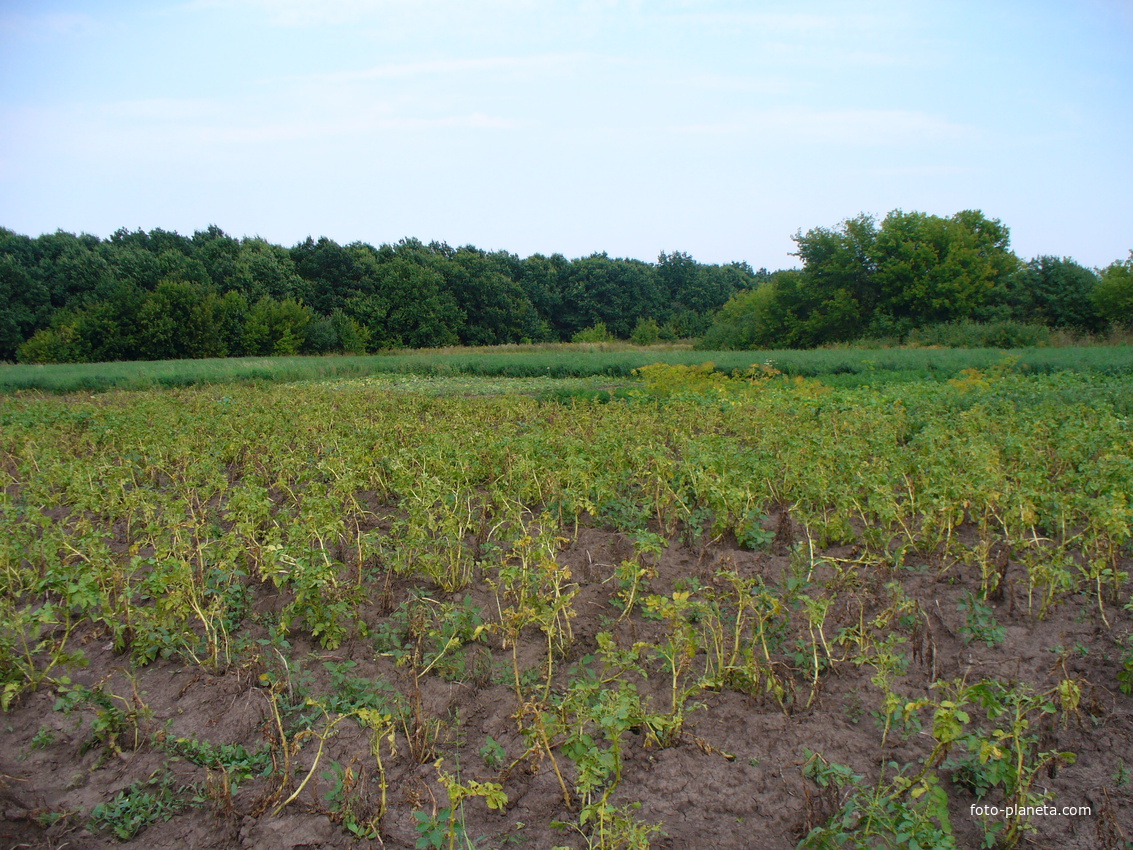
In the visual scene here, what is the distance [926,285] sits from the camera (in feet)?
130

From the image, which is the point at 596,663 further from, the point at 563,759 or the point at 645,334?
the point at 645,334

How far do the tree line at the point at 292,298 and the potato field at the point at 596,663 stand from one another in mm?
41226

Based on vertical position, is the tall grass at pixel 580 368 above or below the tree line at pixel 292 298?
below

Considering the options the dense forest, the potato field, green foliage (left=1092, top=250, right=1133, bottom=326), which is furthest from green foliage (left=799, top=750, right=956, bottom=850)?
green foliage (left=1092, top=250, right=1133, bottom=326)

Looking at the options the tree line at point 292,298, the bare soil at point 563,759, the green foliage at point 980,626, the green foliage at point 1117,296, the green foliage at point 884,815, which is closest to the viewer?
the green foliage at point 884,815

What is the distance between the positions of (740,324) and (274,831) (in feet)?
159

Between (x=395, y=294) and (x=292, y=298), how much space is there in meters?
9.03

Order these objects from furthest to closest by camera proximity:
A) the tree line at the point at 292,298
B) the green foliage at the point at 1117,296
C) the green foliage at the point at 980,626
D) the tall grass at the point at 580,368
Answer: the tree line at the point at 292,298
the green foliage at the point at 1117,296
the tall grass at the point at 580,368
the green foliage at the point at 980,626

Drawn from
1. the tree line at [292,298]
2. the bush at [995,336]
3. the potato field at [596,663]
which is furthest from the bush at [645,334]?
the potato field at [596,663]

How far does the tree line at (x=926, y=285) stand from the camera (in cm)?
3903

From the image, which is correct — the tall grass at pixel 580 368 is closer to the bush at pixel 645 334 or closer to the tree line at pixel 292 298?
the tree line at pixel 292 298

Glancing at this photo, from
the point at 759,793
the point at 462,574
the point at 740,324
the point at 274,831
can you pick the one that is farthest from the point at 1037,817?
the point at 740,324

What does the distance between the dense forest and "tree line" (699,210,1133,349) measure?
3.5 inches

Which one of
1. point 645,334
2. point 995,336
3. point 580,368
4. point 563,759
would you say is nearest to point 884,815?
point 563,759
